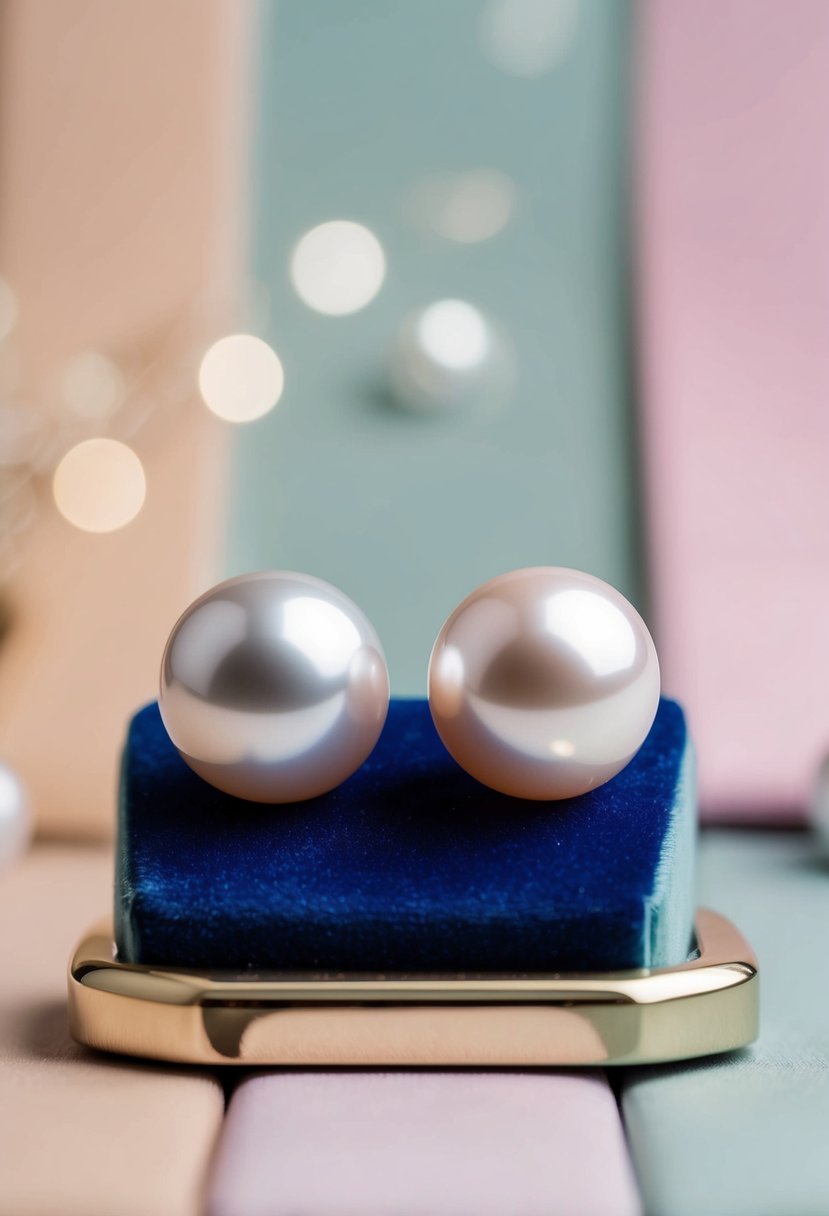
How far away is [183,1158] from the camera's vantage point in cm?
40

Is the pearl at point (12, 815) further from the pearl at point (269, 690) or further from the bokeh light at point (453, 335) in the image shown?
the bokeh light at point (453, 335)

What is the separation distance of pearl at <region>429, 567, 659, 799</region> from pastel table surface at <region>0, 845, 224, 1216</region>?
167 millimetres

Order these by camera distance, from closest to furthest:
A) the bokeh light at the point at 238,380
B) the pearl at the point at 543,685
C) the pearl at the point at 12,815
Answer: the pearl at the point at 543,685, the pearl at the point at 12,815, the bokeh light at the point at 238,380

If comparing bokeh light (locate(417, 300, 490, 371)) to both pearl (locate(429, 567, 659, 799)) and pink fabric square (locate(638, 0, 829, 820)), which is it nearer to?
pink fabric square (locate(638, 0, 829, 820))

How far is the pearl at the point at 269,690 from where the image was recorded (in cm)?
49

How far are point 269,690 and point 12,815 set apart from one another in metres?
0.34

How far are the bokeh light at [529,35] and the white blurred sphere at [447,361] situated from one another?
23cm

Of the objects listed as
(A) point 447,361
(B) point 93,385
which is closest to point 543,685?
(A) point 447,361

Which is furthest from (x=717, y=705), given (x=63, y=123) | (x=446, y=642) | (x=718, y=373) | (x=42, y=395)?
(x=63, y=123)

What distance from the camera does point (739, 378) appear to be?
0.97 meters

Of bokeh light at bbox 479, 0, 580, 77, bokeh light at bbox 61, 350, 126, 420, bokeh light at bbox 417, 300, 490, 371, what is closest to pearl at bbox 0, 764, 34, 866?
bokeh light at bbox 61, 350, 126, 420

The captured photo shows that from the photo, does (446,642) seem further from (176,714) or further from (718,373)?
(718,373)

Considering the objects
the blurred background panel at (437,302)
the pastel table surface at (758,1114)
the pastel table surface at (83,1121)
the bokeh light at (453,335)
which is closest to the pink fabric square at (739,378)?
the blurred background panel at (437,302)

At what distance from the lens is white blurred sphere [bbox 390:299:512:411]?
96 centimetres
